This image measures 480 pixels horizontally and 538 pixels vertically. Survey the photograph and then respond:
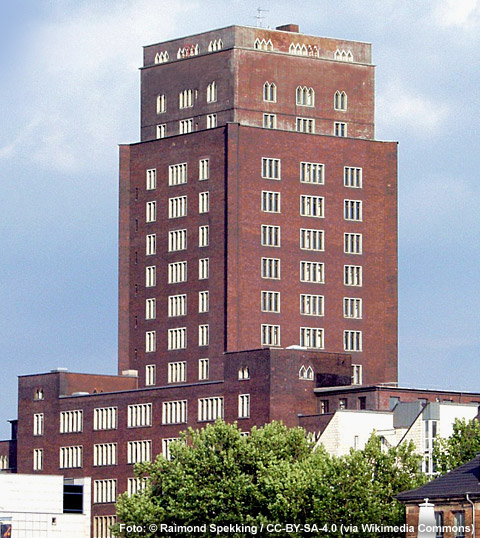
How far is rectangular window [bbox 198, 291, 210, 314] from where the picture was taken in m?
180

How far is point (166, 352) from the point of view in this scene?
7205 inches

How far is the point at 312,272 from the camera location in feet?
600

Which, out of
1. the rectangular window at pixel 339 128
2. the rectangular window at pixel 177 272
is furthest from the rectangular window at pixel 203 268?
the rectangular window at pixel 339 128

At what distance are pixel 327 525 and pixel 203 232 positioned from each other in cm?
5554

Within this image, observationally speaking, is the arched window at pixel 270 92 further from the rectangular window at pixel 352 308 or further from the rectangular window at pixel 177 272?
the rectangular window at pixel 352 308

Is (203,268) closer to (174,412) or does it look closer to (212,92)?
(174,412)

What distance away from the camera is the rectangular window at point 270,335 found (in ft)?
585

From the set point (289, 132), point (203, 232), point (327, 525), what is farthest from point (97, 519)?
point (327, 525)

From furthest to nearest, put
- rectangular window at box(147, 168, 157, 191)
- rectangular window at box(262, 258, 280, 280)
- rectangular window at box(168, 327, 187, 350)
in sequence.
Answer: rectangular window at box(147, 168, 157, 191)
rectangular window at box(168, 327, 187, 350)
rectangular window at box(262, 258, 280, 280)

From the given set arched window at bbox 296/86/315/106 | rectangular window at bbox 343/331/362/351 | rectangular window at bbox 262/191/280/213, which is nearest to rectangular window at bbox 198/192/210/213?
rectangular window at bbox 262/191/280/213

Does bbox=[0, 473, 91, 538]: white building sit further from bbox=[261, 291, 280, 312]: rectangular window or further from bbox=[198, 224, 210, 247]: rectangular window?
bbox=[198, 224, 210, 247]: rectangular window

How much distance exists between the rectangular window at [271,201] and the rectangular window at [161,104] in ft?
48.9

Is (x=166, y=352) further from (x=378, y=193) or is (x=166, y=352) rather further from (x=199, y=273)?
(x=378, y=193)

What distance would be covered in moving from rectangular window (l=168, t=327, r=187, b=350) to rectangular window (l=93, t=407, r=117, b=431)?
7.93 meters
